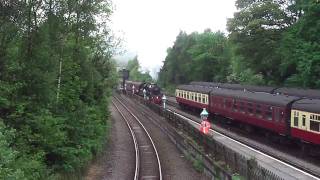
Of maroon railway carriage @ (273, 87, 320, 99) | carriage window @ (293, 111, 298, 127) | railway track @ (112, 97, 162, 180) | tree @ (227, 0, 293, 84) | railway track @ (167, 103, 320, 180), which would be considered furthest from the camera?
tree @ (227, 0, 293, 84)

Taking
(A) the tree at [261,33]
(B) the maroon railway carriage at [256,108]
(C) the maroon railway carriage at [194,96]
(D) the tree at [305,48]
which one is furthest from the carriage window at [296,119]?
(A) the tree at [261,33]

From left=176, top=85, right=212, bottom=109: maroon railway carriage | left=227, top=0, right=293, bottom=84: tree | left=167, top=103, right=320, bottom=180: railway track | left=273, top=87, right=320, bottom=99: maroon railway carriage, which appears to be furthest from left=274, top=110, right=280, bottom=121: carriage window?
left=227, top=0, right=293, bottom=84: tree

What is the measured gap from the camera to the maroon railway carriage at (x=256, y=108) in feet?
103

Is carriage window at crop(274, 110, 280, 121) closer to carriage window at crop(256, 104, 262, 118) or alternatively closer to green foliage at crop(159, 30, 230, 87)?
carriage window at crop(256, 104, 262, 118)

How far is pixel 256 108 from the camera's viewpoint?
36375 mm

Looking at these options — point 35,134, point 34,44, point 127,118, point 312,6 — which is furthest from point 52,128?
point 127,118

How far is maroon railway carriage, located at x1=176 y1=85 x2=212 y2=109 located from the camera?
169 ft

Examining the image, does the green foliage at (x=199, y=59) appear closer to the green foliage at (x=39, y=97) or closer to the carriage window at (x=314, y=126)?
the carriage window at (x=314, y=126)

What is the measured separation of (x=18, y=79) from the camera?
19.2 m

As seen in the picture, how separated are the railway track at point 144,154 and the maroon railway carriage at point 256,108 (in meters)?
7.18

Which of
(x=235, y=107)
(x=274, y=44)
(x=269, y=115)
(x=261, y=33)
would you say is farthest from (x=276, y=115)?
(x=261, y=33)

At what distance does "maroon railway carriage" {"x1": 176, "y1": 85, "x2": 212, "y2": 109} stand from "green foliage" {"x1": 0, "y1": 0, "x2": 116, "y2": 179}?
24.8m

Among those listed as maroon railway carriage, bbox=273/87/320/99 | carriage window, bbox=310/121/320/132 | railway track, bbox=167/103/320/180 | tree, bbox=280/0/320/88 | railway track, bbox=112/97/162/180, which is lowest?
railway track, bbox=112/97/162/180

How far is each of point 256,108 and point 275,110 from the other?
3.66 meters
